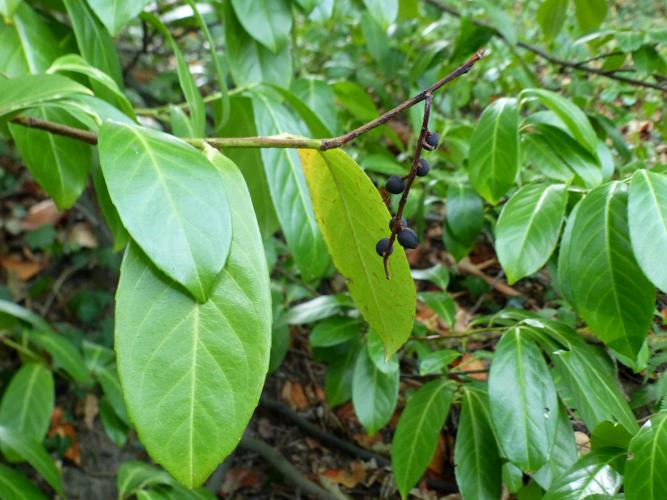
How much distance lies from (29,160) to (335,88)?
2.63ft

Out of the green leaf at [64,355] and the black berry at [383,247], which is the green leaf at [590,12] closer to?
the black berry at [383,247]

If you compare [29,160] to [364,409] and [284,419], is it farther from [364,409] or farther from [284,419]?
[284,419]

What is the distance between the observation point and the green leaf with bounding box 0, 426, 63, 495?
1.24m

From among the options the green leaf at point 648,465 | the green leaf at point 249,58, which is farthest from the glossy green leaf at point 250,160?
the green leaf at point 648,465

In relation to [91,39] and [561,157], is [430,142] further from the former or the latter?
[91,39]

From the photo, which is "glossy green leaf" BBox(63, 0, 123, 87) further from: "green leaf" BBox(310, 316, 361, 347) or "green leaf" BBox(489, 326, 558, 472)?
"green leaf" BBox(489, 326, 558, 472)

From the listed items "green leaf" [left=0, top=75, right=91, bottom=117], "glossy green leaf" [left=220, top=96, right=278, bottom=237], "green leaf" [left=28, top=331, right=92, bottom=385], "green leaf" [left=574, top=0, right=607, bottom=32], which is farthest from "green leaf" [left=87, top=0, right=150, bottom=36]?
"green leaf" [left=574, top=0, right=607, bottom=32]

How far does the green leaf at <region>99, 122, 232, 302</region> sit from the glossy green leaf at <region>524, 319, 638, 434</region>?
51cm

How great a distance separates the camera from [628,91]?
1.60m

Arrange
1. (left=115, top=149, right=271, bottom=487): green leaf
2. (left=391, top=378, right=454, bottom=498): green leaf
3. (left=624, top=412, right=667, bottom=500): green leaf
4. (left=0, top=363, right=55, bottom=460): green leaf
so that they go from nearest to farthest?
(left=115, top=149, right=271, bottom=487): green leaf
(left=624, top=412, right=667, bottom=500): green leaf
(left=391, top=378, right=454, bottom=498): green leaf
(left=0, top=363, right=55, bottom=460): green leaf

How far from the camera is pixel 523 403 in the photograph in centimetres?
81

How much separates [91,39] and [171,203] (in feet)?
2.24

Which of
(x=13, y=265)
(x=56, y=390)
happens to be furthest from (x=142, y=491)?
(x=13, y=265)

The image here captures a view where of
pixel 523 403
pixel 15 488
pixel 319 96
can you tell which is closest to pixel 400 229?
pixel 523 403
